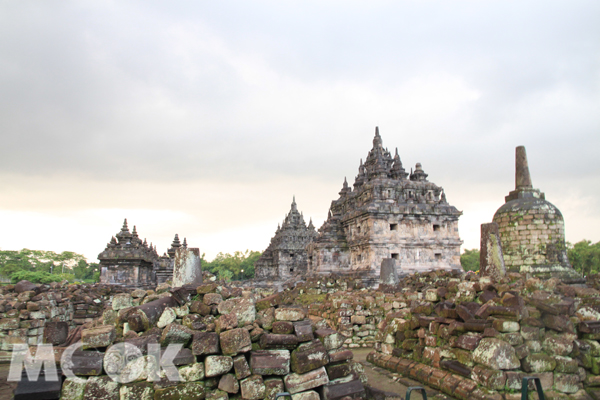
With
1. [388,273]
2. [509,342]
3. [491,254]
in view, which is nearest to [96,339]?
[509,342]

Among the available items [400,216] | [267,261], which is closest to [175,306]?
[400,216]

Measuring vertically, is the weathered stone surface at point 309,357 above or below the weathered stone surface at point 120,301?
below

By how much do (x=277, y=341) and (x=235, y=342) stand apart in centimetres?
52

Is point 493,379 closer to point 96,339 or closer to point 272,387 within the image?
point 272,387

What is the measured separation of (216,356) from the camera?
4.50m

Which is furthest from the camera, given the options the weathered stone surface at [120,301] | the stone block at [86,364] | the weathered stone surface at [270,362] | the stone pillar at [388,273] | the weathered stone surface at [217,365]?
the stone pillar at [388,273]

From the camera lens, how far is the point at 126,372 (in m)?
4.34

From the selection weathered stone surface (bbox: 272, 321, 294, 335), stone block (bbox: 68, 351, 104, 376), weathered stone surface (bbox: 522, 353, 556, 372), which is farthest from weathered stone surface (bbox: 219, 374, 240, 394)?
weathered stone surface (bbox: 522, 353, 556, 372)

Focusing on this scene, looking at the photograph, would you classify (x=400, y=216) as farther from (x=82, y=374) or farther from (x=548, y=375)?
(x=82, y=374)

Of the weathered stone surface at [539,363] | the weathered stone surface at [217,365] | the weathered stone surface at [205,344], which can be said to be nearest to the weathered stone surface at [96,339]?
the weathered stone surface at [205,344]

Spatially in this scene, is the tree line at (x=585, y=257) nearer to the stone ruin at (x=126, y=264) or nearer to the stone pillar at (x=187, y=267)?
the stone ruin at (x=126, y=264)

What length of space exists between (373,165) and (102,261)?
20.5m

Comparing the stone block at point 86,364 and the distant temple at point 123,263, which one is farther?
the distant temple at point 123,263

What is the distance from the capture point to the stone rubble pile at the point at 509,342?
5.42 metres
